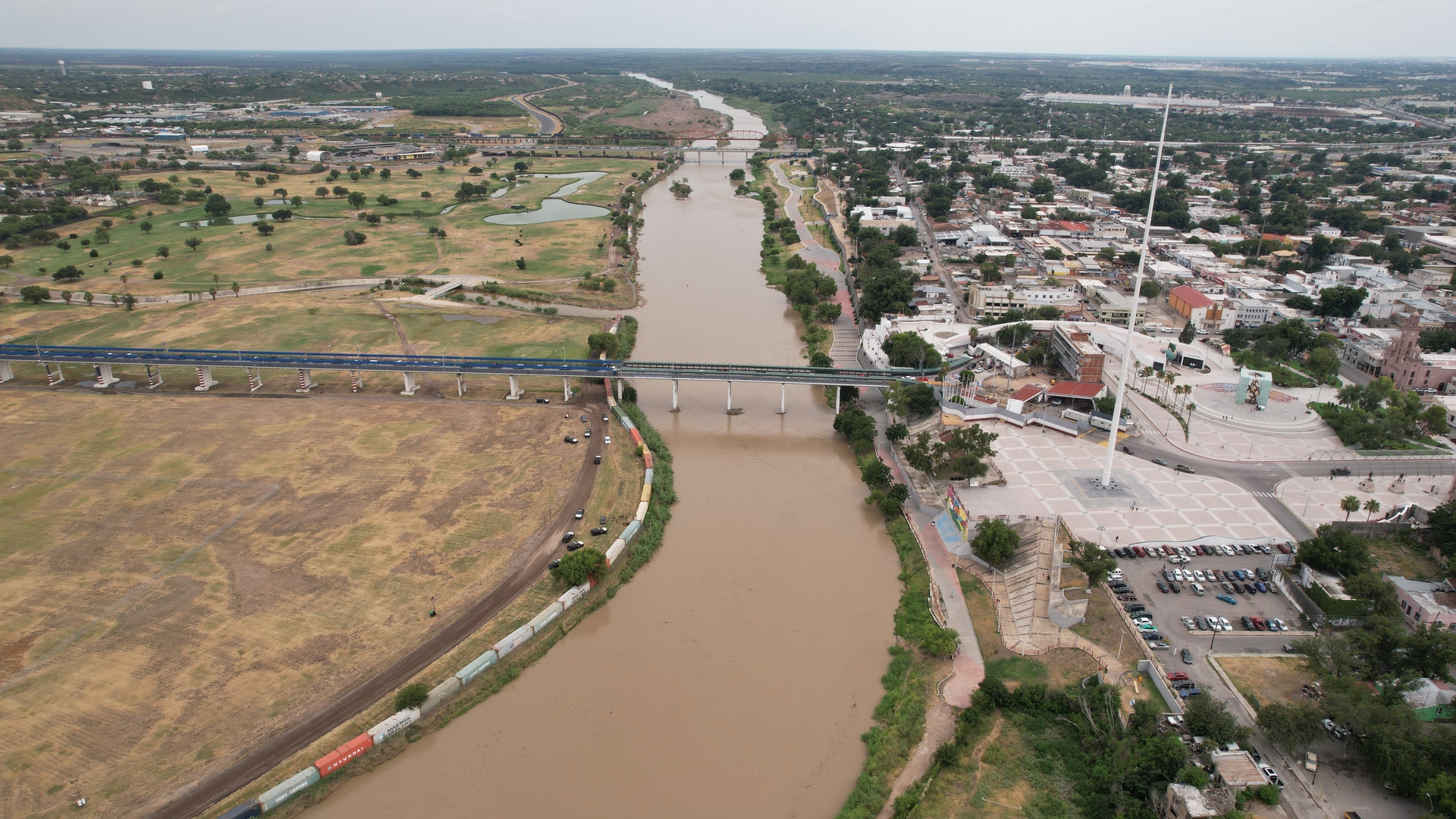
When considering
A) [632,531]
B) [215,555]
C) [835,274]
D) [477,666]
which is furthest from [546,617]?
[835,274]

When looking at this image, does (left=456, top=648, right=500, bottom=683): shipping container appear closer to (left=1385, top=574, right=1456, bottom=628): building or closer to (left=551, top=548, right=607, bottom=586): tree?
(left=551, top=548, right=607, bottom=586): tree

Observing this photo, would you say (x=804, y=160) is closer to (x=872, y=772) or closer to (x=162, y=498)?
(x=162, y=498)

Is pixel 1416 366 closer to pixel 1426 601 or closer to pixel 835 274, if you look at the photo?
pixel 1426 601

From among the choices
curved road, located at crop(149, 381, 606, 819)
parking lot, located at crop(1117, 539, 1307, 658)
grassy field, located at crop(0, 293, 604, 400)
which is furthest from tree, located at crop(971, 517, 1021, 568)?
grassy field, located at crop(0, 293, 604, 400)

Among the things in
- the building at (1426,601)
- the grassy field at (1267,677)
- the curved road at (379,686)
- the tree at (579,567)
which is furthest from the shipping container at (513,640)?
the building at (1426,601)

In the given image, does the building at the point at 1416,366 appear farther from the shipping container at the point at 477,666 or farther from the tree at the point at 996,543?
the shipping container at the point at 477,666
